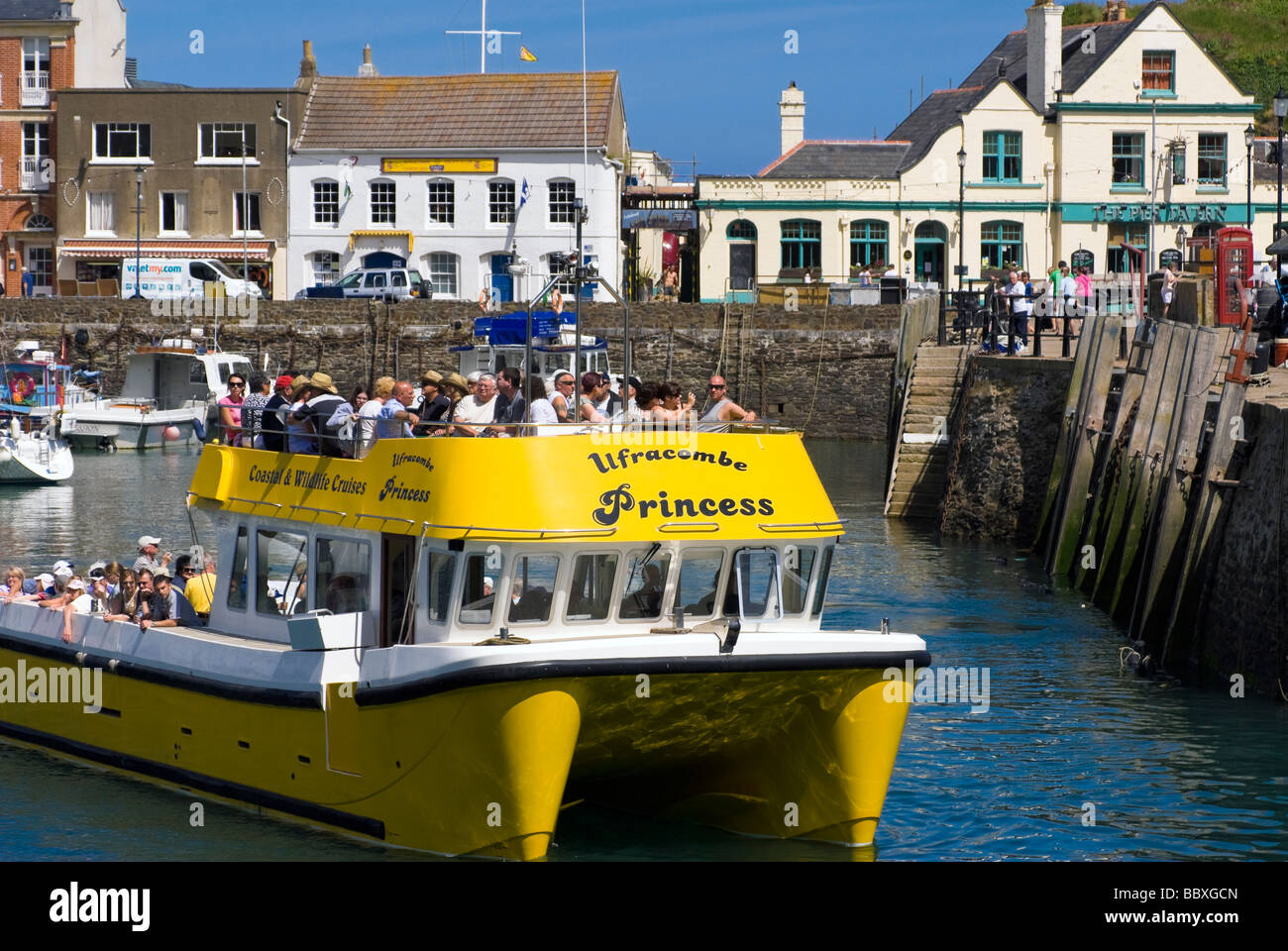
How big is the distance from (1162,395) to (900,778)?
9830 mm

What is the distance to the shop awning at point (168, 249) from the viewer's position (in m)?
63.4

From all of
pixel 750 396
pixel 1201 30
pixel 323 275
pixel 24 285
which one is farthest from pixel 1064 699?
pixel 1201 30

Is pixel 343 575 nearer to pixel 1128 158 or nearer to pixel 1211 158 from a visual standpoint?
pixel 1128 158

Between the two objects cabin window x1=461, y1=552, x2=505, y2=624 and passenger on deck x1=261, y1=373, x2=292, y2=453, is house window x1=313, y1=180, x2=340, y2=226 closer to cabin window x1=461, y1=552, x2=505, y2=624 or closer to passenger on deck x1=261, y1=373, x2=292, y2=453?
passenger on deck x1=261, y1=373, x2=292, y2=453

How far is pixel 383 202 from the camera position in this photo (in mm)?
63188

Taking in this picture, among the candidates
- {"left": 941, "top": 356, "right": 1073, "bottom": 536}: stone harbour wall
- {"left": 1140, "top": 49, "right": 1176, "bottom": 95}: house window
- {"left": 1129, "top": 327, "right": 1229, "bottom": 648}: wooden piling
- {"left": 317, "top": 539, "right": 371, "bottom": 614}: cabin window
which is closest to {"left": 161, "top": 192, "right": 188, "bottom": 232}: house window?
{"left": 1140, "top": 49, "right": 1176, "bottom": 95}: house window

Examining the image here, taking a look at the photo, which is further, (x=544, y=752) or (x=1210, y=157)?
(x=1210, y=157)

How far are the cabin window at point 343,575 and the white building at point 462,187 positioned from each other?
4758 cm

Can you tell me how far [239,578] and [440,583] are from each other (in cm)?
289

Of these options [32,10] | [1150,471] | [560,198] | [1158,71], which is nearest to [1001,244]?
[1158,71]

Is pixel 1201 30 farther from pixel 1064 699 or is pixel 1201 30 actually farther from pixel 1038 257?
pixel 1064 699

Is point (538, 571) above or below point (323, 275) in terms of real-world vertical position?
Result: below

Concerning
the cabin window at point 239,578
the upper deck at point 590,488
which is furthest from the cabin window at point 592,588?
the cabin window at point 239,578
